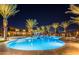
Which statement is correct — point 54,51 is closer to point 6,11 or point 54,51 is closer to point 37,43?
point 37,43

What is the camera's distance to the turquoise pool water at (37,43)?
211 cm

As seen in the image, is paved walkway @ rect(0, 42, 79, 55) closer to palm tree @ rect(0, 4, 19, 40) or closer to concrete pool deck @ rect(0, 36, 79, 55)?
concrete pool deck @ rect(0, 36, 79, 55)

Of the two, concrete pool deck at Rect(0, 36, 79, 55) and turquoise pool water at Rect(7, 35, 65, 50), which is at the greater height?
turquoise pool water at Rect(7, 35, 65, 50)

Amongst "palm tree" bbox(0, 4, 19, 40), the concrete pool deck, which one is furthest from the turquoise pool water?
"palm tree" bbox(0, 4, 19, 40)

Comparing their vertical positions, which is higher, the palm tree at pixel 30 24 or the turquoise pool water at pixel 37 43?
the palm tree at pixel 30 24

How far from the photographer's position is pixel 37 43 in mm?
2117

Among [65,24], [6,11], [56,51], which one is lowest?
[56,51]

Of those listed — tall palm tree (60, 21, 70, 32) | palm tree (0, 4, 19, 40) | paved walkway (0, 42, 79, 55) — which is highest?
palm tree (0, 4, 19, 40)

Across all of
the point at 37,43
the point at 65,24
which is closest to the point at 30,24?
the point at 37,43

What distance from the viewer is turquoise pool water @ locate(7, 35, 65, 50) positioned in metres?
2.11

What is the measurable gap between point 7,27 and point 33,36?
Answer: 32 centimetres

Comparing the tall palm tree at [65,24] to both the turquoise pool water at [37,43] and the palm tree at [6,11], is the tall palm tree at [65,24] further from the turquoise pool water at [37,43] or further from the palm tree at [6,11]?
the palm tree at [6,11]

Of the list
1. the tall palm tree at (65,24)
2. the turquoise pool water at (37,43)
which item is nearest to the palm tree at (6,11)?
the turquoise pool water at (37,43)
